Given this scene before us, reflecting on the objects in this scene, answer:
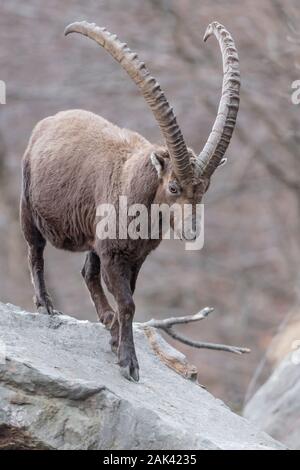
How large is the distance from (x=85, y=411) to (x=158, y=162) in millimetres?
1716

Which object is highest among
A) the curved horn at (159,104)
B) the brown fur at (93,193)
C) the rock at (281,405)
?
the curved horn at (159,104)

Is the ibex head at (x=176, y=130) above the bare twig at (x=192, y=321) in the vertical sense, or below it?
above

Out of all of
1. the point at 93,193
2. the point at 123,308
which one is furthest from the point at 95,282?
the point at 123,308

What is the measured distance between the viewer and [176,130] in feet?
24.5

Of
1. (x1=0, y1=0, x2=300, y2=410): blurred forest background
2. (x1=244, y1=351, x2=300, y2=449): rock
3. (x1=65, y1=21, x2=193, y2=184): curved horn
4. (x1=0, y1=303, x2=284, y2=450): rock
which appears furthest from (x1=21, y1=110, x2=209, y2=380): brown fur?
(x1=0, y1=0, x2=300, y2=410): blurred forest background

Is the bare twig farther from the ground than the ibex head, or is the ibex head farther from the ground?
the ibex head

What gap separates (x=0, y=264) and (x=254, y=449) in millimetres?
13339

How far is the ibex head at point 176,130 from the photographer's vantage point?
24.4 ft

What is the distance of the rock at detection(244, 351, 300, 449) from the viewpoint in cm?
998

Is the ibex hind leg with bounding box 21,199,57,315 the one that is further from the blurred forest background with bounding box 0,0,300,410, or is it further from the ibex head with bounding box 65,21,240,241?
the blurred forest background with bounding box 0,0,300,410

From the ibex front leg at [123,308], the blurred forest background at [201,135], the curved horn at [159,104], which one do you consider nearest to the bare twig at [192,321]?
the ibex front leg at [123,308]

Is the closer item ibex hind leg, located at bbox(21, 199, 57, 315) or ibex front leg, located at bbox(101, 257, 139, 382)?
ibex front leg, located at bbox(101, 257, 139, 382)

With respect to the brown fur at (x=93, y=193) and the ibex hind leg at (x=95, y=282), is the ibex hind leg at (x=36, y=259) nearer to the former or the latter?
the brown fur at (x=93, y=193)

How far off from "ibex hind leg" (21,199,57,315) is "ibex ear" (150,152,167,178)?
141cm
